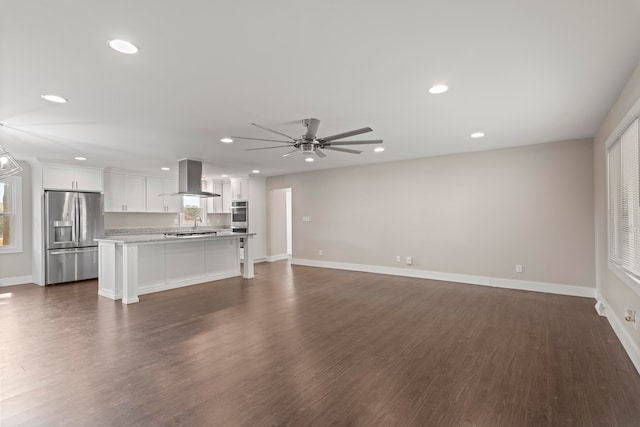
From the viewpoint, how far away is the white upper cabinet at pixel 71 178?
6176 millimetres

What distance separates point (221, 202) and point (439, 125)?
7.33 meters

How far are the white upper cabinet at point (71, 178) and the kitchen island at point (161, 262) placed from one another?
2.14 m

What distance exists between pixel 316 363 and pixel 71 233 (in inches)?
253

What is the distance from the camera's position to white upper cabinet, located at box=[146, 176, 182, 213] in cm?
803

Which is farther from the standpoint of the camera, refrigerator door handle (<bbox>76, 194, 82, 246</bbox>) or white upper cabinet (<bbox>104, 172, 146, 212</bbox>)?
white upper cabinet (<bbox>104, 172, 146, 212</bbox>)

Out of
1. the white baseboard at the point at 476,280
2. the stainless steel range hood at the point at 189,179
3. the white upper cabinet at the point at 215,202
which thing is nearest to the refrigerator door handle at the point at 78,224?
the stainless steel range hood at the point at 189,179

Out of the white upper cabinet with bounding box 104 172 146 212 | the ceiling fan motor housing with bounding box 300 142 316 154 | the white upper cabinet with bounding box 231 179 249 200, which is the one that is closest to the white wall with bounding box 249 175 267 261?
the white upper cabinet with bounding box 231 179 249 200

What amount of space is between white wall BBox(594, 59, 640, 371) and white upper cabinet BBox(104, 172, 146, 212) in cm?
893

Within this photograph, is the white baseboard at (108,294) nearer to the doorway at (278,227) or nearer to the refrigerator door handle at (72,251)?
the refrigerator door handle at (72,251)

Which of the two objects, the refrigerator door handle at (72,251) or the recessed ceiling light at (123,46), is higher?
the recessed ceiling light at (123,46)

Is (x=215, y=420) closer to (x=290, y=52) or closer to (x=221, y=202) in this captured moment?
(x=290, y=52)

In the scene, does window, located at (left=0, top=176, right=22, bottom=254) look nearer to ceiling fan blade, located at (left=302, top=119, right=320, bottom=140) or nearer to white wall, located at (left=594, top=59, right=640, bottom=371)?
ceiling fan blade, located at (left=302, top=119, right=320, bottom=140)

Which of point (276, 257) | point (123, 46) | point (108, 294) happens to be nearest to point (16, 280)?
point (108, 294)

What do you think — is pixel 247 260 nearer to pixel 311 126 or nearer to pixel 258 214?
pixel 258 214
